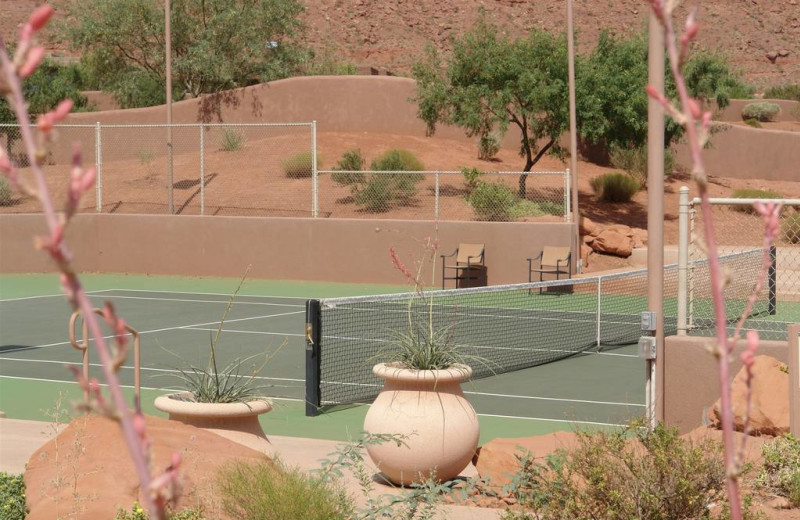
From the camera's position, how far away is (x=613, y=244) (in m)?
28.9

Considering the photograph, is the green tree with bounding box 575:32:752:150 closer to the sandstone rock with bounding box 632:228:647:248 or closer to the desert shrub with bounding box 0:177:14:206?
the sandstone rock with bounding box 632:228:647:248

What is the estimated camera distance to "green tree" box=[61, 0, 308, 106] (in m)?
44.8

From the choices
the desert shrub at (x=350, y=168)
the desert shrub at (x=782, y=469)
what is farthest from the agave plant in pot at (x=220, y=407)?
the desert shrub at (x=350, y=168)

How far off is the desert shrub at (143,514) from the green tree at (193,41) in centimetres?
3912

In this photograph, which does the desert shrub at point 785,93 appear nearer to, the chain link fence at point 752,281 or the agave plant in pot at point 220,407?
the chain link fence at point 752,281

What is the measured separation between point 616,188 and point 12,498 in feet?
103

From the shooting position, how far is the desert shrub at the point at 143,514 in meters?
6.05

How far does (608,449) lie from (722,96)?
38.7m

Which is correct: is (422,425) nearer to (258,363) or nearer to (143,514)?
(143,514)

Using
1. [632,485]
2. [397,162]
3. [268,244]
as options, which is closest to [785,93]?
[397,162]

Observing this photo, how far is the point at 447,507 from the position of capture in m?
7.59

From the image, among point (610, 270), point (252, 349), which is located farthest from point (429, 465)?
point (610, 270)

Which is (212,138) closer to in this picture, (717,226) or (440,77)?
(440,77)

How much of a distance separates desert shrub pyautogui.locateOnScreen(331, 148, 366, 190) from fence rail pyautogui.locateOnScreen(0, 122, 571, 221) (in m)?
0.07
